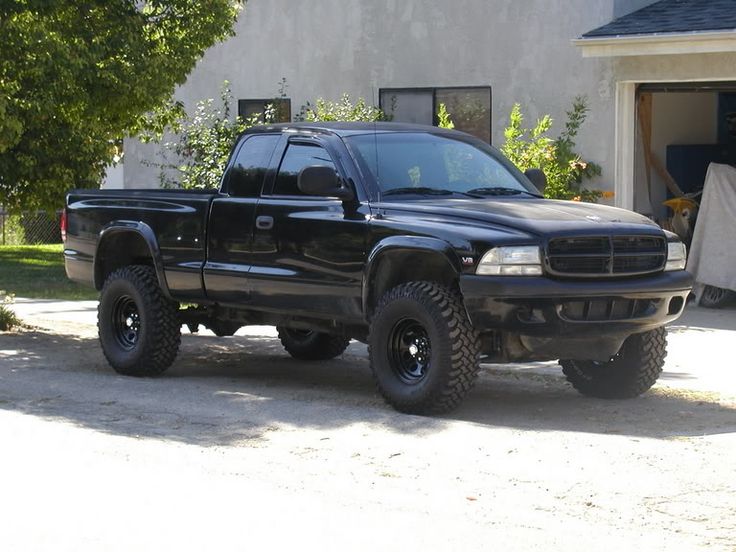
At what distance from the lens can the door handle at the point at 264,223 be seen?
1116 centimetres

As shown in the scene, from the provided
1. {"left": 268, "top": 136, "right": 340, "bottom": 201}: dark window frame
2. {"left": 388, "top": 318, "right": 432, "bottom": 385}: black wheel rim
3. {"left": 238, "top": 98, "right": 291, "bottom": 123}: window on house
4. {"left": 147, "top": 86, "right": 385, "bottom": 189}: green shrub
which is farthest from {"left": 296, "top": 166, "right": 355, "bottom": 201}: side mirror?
{"left": 238, "top": 98, "right": 291, "bottom": 123}: window on house

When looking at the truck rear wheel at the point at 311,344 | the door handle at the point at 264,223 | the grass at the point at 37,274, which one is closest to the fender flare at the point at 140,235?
the door handle at the point at 264,223

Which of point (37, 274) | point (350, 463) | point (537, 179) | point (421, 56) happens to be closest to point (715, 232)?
point (421, 56)

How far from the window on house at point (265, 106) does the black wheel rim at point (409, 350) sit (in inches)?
447

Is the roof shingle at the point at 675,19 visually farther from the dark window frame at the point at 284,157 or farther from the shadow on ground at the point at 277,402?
the dark window frame at the point at 284,157

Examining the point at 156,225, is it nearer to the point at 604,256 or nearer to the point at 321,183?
the point at 321,183

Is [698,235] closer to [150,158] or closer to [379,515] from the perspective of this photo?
[150,158]

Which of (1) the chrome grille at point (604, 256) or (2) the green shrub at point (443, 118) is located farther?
(2) the green shrub at point (443, 118)

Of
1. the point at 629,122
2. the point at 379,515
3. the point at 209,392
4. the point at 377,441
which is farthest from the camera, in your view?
the point at 629,122

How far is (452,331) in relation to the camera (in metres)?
9.70

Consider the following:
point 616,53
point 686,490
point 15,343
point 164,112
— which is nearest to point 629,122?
point 616,53

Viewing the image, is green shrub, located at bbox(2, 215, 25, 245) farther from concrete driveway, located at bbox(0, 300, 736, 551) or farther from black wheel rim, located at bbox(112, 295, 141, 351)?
black wheel rim, located at bbox(112, 295, 141, 351)

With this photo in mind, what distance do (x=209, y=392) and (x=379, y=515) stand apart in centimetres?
430

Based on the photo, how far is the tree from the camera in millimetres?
13781
